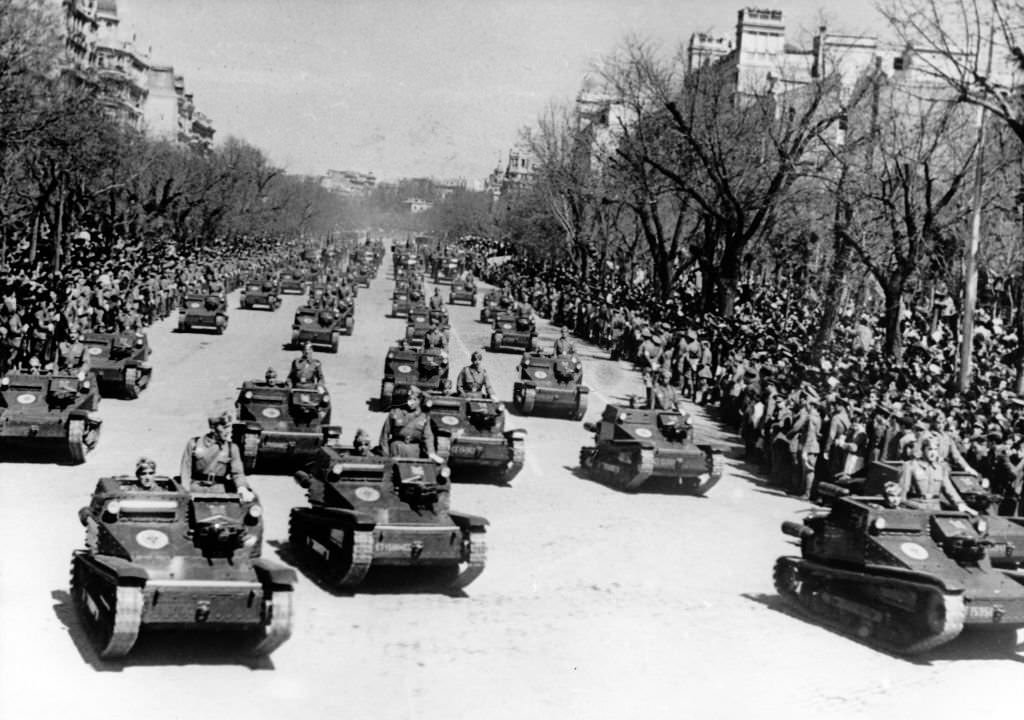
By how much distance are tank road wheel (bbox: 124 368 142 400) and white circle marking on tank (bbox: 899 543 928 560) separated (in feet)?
58.0

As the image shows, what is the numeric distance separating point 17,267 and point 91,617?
2069 centimetres

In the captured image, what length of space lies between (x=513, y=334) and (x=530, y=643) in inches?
1090

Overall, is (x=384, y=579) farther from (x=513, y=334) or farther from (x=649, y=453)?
(x=513, y=334)

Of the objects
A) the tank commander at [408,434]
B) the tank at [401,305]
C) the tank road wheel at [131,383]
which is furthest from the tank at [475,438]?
the tank at [401,305]

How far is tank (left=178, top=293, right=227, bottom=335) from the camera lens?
3991cm

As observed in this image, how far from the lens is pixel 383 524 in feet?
44.7

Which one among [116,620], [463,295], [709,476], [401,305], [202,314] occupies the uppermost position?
[463,295]

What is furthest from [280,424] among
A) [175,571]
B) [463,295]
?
[463,295]

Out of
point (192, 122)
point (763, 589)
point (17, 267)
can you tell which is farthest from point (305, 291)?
point (192, 122)

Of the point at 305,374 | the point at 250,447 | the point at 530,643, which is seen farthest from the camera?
the point at 305,374

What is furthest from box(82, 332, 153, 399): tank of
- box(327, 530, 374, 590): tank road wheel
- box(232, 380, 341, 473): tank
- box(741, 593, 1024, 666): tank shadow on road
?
box(741, 593, 1024, 666): tank shadow on road

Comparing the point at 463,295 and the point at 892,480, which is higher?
the point at 463,295

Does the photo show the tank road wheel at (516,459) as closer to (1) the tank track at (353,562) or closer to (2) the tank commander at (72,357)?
(1) the tank track at (353,562)

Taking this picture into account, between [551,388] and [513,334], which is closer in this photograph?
[551,388]
